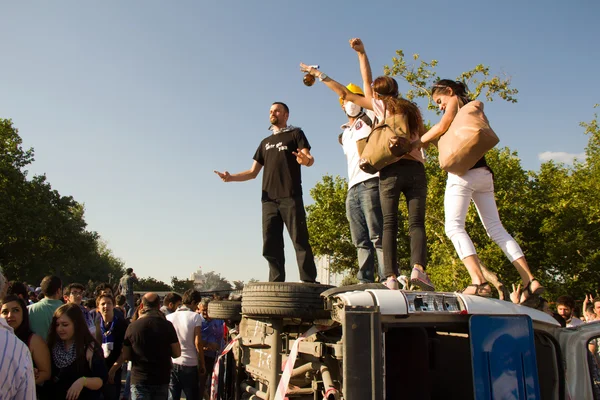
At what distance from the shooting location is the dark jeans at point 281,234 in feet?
16.6

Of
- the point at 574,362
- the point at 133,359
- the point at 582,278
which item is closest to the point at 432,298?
the point at 574,362

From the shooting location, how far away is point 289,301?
3812 mm

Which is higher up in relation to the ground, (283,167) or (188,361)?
(283,167)

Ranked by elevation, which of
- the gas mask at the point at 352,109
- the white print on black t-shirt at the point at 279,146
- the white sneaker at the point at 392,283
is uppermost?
the gas mask at the point at 352,109

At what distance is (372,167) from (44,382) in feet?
10.5

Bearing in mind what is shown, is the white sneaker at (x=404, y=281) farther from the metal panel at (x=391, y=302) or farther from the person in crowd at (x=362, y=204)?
the metal panel at (x=391, y=302)

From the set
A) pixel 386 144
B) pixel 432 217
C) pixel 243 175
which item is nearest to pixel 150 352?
pixel 243 175

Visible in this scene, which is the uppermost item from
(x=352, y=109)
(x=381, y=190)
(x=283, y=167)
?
(x=352, y=109)

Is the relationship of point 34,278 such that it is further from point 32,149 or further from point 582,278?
point 582,278

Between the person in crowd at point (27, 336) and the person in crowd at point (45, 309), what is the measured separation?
139cm

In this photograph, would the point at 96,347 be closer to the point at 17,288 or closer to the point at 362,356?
the point at 17,288

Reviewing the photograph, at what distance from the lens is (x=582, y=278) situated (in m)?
31.8

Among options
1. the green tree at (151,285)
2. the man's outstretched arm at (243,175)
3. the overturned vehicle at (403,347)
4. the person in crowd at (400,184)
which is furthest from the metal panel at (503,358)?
the green tree at (151,285)

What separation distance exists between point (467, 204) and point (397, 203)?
0.58m
